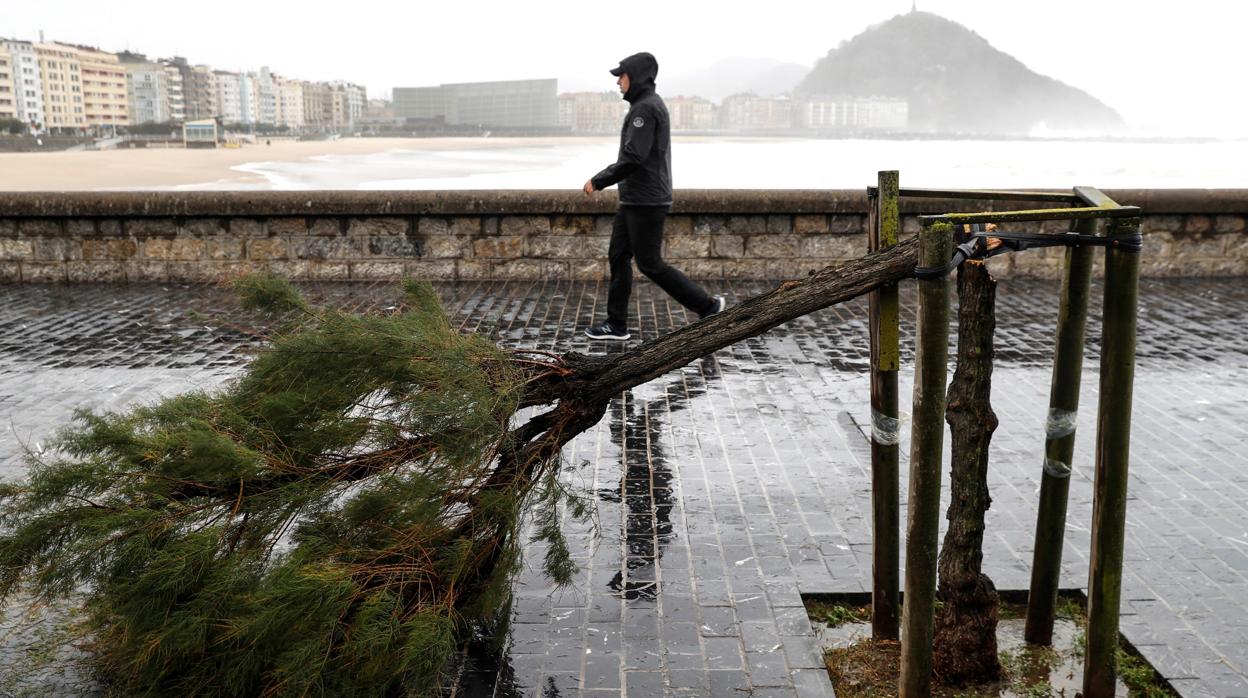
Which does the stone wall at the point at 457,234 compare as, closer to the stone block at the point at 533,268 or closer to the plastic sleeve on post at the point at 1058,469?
the stone block at the point at 533,268

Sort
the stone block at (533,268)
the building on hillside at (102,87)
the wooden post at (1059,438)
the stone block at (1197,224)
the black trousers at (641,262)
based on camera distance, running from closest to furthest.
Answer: the wooden post at (1059,438)
the black trousers at (641,262)
the stone block at (533,268)
the stone block at (1197,224)
the building on hillside at (102,87)

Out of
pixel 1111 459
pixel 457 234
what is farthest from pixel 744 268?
pixel 1111 459

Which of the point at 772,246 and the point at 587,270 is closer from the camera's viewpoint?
the point at 587,270

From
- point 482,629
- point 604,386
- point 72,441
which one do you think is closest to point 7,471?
point 72,441

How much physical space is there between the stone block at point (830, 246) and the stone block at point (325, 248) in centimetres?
481

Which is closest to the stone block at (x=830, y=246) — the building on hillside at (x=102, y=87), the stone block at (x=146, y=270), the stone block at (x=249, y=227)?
the stone block at (x=249, y=227)

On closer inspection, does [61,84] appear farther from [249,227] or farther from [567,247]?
[567,247]

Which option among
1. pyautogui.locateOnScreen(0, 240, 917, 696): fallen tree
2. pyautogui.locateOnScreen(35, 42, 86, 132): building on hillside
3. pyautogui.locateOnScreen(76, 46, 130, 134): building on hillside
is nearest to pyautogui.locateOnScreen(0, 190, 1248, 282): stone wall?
pyautogui.locateOnScreen(0, 240, 917, 696): fallen tree

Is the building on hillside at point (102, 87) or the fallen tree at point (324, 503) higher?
the building on hillside at point (102, 87)

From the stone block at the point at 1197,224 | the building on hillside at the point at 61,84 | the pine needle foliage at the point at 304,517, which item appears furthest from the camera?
the building on hillside at the point at 61,84

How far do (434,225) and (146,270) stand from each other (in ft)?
10.5

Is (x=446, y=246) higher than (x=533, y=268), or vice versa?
(x=446, y=246)

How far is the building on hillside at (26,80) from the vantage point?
165000 mm

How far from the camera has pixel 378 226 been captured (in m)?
12.3
